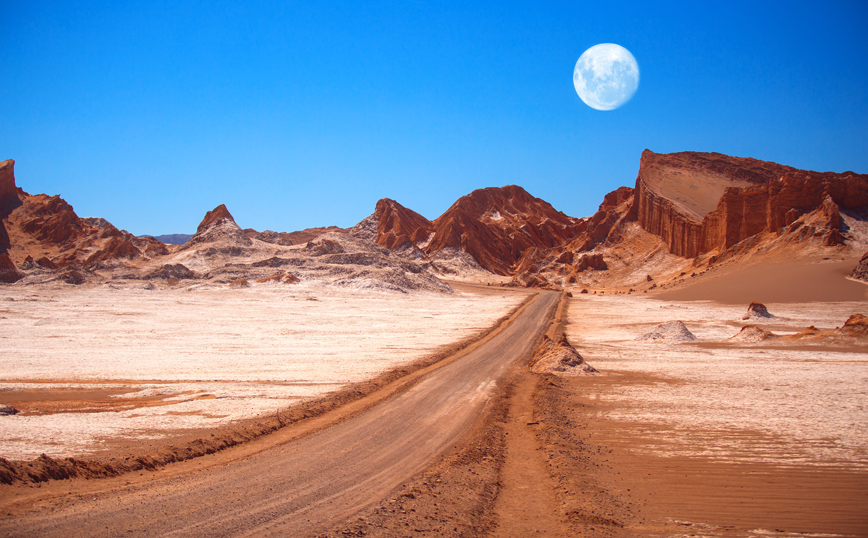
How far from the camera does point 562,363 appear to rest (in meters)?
18.3

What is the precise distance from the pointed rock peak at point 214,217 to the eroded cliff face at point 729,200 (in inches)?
3187

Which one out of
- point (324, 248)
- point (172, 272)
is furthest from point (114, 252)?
point (324, 248)

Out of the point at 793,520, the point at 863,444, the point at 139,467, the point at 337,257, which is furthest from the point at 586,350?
the point at 337,257

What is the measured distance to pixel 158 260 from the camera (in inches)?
3248

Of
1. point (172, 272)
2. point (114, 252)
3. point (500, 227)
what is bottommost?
point (172, 272)

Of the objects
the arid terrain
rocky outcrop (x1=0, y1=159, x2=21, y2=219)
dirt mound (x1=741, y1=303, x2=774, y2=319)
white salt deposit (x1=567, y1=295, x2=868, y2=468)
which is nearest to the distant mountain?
the arid terrain

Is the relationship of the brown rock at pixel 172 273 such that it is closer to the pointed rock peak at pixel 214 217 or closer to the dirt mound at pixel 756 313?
the pointed rock peak at pixel 214 217

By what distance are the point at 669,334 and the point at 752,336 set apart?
382cm

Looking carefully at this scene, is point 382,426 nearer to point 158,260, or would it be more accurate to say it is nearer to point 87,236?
point 158,260

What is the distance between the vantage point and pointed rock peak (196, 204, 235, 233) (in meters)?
94.8

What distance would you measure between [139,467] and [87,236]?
10007 centimetres

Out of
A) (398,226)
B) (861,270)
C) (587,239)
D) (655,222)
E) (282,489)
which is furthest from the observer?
(398,226)

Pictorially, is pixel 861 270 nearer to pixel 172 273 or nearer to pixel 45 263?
pixel 172 273

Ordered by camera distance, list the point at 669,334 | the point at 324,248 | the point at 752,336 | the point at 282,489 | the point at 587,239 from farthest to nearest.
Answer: the point at 587,239 < the point at 324,248 < the point at 669,334 < the point at 752,336 < the point at 282,489
